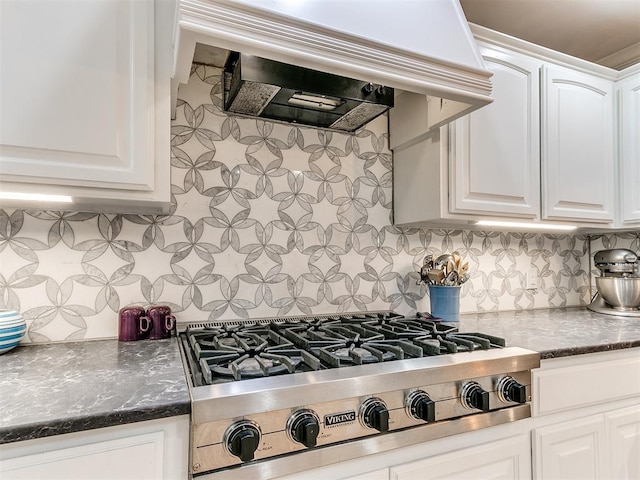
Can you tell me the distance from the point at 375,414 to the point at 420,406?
0.40 feet

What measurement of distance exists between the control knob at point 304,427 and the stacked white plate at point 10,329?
2.73ft

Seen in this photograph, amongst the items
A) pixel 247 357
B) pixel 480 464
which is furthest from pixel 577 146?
pixel 247 357

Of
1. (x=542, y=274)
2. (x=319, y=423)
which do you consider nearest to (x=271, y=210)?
(x=319, y=423)

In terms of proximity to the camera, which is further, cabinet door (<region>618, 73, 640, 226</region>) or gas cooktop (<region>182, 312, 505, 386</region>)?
cabinet door (<region>618, 73, 640, 226</region>)

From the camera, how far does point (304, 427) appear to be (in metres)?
0.75

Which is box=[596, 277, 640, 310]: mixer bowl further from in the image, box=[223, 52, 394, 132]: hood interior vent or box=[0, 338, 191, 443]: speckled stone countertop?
box=[0, 338, 191, 443]: speckled stone countertop

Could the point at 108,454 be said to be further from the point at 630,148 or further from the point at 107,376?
the point at 630,148

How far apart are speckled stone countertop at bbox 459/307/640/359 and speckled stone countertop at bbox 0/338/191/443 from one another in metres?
0.99

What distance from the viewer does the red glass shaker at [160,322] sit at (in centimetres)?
122

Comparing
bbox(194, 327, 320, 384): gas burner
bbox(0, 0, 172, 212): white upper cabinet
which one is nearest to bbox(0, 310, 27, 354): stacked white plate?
bbox(0, 0, 172, 212): white upper cabinet

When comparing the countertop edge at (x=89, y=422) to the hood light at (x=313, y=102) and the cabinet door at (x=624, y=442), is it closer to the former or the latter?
the hood light at (x=313, y=102)

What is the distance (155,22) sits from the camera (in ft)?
3.34

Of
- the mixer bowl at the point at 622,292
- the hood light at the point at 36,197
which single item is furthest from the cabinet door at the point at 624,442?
the hood light at the point at 36,197

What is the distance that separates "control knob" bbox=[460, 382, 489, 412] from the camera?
95 cm
